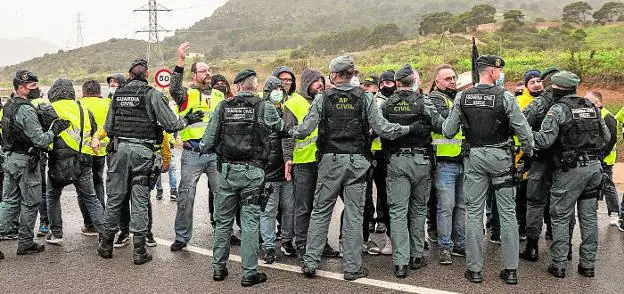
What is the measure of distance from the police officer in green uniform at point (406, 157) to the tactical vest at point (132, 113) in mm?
2509

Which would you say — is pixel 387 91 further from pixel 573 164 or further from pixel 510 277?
pixel 510 277

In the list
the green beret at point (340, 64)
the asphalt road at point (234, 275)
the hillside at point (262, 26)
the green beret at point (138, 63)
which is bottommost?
the asphalt road at point (234, 275)

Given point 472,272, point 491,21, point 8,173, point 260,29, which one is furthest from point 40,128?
point 260,29

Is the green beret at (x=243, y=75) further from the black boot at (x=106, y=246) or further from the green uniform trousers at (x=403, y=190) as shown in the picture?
the black boot at (x=106, y=246)

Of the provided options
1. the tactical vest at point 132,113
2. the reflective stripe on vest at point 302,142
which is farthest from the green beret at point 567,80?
the tactical vest at point 132,113

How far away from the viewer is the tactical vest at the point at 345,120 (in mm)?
5507

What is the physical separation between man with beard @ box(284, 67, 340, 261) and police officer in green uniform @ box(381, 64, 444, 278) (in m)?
0.84

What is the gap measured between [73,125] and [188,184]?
1584 millimetres

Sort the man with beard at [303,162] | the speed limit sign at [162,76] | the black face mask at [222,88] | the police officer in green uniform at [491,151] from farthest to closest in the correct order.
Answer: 1. the speed limit sign at [162,76]
2. the black face mask at [222,88]
3. the man with beard at [303,162]
4. the police officer in green uniform at [491,151]

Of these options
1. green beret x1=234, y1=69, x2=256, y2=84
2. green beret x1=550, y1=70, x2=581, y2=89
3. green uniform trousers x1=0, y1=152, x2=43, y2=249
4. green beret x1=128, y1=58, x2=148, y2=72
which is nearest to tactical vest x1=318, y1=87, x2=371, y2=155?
green beret x1=234, y1=69, x2=256, y2=84

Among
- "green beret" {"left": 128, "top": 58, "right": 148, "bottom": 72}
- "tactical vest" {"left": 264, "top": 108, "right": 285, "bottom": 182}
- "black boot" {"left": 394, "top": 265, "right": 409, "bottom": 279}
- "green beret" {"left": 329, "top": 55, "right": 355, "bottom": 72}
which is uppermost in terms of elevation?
"green beret" {"left": 128, "top": 58, "right": 148, "bottom": 72}

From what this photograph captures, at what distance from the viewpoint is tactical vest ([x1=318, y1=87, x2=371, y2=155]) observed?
551 centimetres

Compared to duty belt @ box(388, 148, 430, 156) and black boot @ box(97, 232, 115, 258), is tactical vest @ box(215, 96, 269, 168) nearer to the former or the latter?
duty belt @ box(388, 148, 430, 156)

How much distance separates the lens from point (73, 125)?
672 cm
